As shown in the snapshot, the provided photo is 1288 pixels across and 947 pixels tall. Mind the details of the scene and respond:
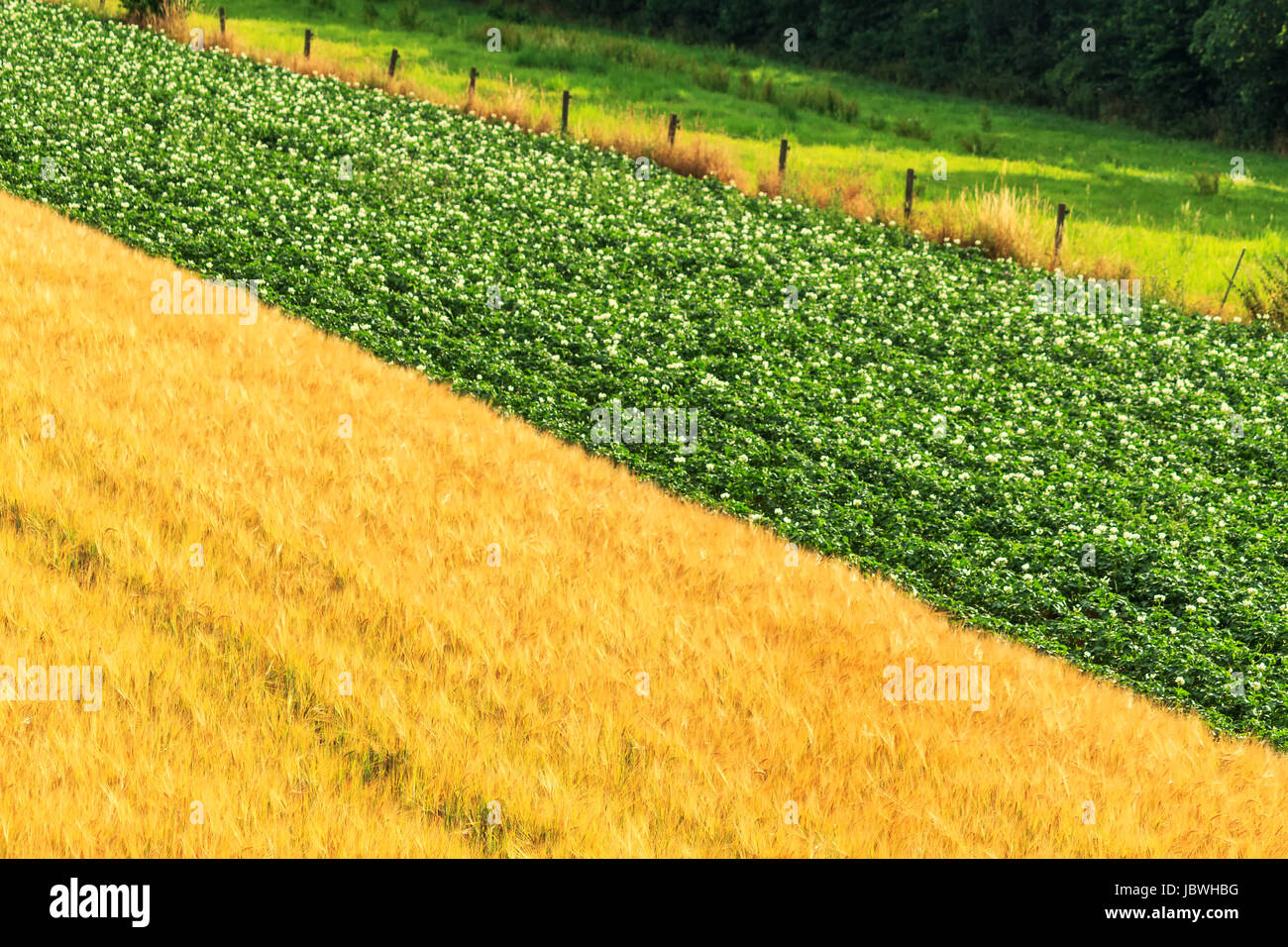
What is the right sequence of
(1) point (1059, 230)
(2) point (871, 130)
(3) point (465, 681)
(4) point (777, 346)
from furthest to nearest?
(2) point (871, 130) < (1) point (1059, 230) < (4) point (777, 346) < (3) point (465, 681)

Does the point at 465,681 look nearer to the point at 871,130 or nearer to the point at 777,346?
the point at 777,346

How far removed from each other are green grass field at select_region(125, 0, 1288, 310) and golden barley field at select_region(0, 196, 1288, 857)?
17325 mm

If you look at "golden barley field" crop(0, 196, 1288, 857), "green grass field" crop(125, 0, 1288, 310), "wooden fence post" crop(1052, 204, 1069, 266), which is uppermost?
"green grass field" crop(125, 0, 1288, 310)

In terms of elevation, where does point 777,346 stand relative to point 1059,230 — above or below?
below

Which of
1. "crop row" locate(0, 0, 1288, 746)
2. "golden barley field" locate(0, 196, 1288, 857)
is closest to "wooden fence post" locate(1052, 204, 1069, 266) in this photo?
"crop row" locate(0, 0, 1288, 746)

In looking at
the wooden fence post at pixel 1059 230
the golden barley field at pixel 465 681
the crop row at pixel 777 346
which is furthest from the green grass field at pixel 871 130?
the golden barley field at pixel 465 681

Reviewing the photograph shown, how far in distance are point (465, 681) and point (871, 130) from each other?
1380 inches

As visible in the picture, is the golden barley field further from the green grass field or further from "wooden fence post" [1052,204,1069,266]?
the green grass field

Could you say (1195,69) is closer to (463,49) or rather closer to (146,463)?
(463,49)

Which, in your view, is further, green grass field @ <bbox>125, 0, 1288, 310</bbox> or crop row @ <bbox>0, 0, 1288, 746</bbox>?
green grass field @ <bbox>125, 0, 1288, 310</bbox>

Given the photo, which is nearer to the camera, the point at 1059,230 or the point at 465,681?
the point at 465,681

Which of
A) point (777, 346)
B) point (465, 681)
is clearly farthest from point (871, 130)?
point (465, 681)

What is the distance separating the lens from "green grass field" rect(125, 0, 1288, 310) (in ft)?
88.4

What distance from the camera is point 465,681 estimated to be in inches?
276
